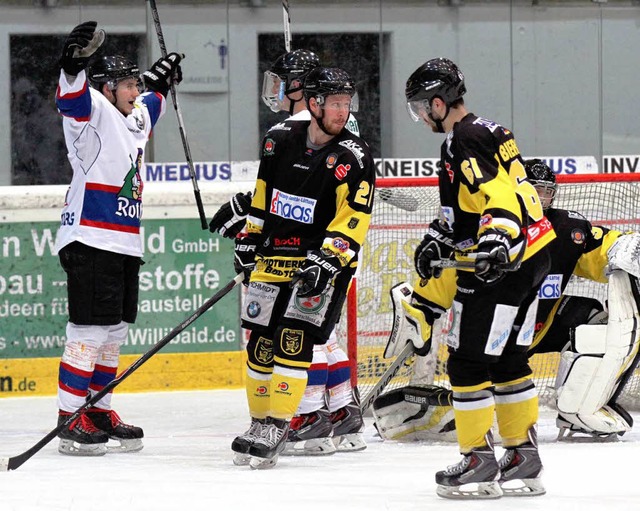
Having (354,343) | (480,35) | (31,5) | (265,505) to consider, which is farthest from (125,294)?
(480,35)

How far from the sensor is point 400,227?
5766 millimetres

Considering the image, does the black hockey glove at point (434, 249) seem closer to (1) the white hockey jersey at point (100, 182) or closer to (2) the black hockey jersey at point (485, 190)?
(2) the black hockey jersey at point (485, 190)

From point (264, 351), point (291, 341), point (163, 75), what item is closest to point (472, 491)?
point (291, 341)

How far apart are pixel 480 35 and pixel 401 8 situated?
541 millimetres

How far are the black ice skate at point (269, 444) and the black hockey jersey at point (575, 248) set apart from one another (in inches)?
50.1

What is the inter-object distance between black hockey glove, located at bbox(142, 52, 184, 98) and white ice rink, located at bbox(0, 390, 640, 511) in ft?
4.25

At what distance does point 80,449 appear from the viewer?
181 inches

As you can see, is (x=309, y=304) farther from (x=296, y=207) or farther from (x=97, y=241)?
(x=97, y=241)

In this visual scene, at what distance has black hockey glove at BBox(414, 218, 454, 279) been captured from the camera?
3.94 meters

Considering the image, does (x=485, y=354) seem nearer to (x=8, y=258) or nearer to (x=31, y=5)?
(x=8, y=258)

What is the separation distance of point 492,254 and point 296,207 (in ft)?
3.25

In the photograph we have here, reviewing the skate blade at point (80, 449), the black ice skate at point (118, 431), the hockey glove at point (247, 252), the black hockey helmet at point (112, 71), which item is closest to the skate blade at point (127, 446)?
the black ice skate at point (118, 431)

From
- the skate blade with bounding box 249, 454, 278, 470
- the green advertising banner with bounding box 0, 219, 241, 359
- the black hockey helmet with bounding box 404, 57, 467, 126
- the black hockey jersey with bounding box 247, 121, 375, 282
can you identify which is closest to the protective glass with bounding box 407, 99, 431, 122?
the black hockey helmet with bounding box 404, 57, 467, 126

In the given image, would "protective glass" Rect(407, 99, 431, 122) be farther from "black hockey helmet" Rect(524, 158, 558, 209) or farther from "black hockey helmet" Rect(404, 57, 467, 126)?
"black hockey helmet" Rect(524, 158, 558, 209)
